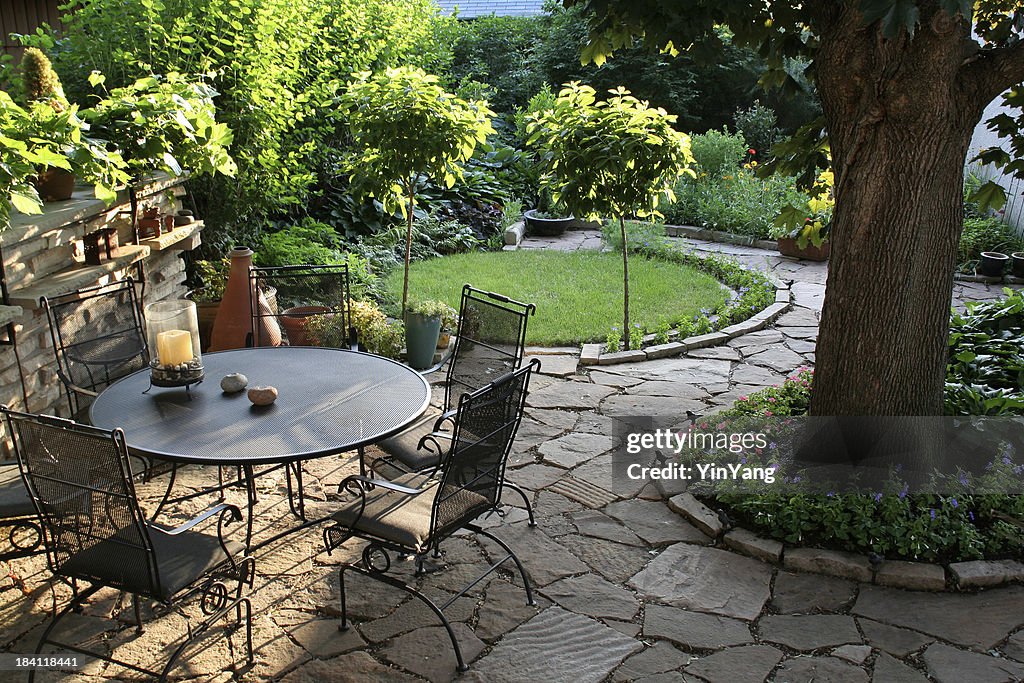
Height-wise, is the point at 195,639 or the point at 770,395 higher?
the point at 770,395

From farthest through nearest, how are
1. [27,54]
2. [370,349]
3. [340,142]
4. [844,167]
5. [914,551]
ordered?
[340,142] → [370,349] → [27,54] → [844,167] → [914,551]

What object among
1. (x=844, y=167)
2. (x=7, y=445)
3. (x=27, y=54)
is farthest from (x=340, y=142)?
(x=844, y=167)

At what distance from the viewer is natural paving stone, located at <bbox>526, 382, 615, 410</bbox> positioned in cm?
557

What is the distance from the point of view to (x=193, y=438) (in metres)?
3.30

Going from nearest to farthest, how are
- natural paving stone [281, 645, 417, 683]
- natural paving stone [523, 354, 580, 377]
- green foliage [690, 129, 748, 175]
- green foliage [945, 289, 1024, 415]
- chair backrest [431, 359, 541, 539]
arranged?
1. natural paving stone [281, 645, 417, 683]
2. chair backrest [431, 359, 541, 539]
3. green foliage [945, 289, 1024, 415]
4. natural paving stone [523, 354, 580, 377]
5. green foliage [690, 129, 748, 175]

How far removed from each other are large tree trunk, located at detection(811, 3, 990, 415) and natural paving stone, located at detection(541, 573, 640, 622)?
153 centimetres

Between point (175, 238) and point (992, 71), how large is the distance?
471 centimetres

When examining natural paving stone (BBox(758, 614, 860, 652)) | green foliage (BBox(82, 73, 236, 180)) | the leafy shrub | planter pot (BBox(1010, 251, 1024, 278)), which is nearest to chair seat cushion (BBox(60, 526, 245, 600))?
natural paving stone (BBox(758, 614, 860, 652))

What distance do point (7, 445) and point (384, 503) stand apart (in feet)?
7.06

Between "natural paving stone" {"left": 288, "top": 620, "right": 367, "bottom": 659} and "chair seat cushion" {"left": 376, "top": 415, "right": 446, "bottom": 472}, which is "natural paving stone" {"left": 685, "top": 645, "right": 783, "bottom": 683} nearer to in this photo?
"natural paving stone" {"left": 288, "top": 620, "right": 367, "bottom": 659}

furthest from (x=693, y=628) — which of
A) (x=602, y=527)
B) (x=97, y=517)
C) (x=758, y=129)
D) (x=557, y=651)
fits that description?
(x=758, y=129)

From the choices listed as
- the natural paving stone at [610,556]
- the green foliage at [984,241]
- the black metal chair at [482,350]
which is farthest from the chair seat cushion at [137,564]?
the green foliage at [984,241]

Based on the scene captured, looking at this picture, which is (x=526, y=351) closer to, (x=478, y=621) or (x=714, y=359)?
(x=714, y=359)

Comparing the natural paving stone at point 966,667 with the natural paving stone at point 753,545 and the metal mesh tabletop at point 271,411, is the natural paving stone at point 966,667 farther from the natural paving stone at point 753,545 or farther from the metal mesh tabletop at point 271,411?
Result: the metal mesh tabletop at point 271,411
